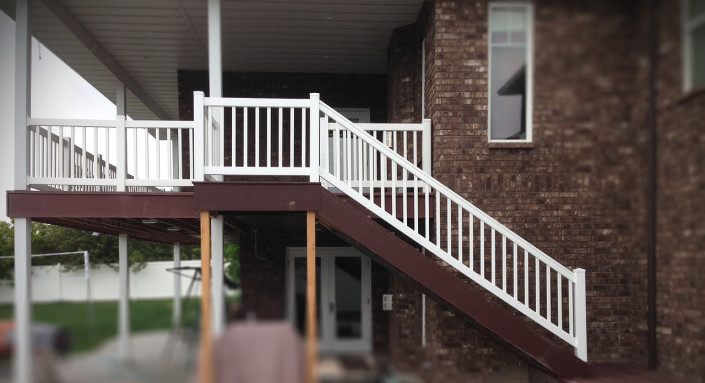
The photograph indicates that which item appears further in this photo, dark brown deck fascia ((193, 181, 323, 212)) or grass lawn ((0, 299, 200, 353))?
dark brown deck fascia ((193, 181, 323, 212))

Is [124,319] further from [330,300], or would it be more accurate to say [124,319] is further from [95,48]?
[95,48]

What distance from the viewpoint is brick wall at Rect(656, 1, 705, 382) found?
8.18 ft

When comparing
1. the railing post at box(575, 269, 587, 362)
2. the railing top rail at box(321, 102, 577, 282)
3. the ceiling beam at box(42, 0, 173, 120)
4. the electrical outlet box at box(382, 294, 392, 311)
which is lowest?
the electrical outlet box at box(382, 294, 392, 311)

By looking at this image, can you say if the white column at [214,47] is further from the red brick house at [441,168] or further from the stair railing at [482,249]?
the stair railing at [482,249]

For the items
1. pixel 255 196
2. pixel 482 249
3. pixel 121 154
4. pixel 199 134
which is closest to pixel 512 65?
pixel 482 249

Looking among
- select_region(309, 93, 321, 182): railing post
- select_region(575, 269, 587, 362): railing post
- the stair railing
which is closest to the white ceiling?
select_region(309, 93, 321, 182): railing post

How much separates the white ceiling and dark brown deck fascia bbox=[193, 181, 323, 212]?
2.03 m

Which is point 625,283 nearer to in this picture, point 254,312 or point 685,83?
point 685,83

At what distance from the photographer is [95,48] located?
21.4 ft

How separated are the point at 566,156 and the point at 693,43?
2.57 feet

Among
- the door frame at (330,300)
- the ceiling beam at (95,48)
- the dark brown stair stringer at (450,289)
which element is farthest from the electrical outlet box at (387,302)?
the ceiling beam at (95,48)

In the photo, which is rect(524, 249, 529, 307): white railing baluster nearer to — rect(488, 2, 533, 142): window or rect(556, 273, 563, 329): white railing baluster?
rect(556, 273, 563, 329): white railing baluster

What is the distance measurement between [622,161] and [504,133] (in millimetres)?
1742

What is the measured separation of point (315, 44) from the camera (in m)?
6.54
